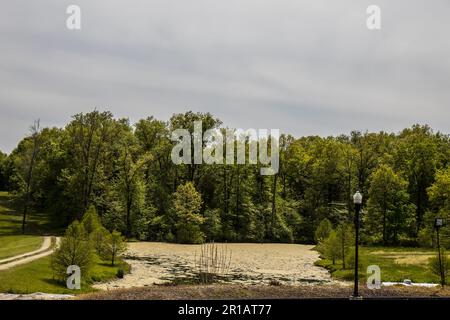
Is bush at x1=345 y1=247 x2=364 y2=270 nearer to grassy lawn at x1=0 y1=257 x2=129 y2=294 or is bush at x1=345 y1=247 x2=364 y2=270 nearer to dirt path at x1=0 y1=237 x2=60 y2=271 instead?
grassy lawn at x1=0 y1=257 x2=129 y2=294

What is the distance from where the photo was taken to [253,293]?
25.8 meters

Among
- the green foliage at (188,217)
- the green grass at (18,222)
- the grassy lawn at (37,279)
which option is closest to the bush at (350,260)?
the grassy lawn at (37,279)

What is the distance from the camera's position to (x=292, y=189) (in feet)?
295

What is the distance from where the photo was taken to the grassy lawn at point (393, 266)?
39625mm

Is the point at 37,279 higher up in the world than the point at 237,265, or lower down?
higher up

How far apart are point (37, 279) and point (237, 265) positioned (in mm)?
21549

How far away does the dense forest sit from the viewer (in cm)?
7175

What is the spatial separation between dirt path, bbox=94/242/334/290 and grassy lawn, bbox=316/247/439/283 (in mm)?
1438

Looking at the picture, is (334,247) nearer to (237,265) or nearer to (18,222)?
(237,265)

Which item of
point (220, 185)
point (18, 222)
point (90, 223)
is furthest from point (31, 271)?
point (220, 185)

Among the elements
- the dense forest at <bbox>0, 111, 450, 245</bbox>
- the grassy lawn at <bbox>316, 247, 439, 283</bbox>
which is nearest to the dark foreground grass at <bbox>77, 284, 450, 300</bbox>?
the grassy lawn at <bbox>316, 247, 439, 283</bbox>
